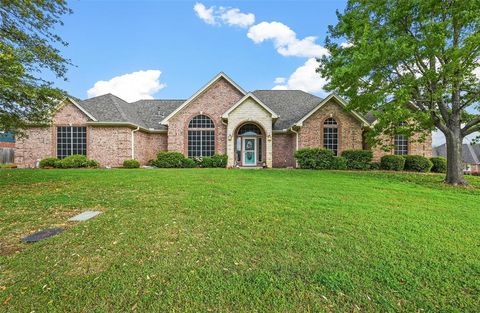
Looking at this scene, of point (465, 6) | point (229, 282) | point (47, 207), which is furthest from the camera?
point (465, 6)

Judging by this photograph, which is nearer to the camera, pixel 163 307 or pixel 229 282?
pixel 163 307

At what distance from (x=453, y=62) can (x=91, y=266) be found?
14.1 m

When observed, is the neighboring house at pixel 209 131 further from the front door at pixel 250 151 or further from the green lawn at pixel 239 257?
the green lawn at pixel 239 257

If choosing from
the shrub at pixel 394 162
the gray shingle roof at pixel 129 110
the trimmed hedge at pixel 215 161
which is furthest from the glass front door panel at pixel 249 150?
the shrub at pixel 394 162

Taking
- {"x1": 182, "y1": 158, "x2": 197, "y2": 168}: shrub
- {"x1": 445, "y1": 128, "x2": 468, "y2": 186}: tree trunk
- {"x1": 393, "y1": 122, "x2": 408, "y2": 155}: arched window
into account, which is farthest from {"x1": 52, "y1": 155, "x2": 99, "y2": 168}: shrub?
{"x1": 393, "y1": 122, "x2": 408, "y2": 155}: arched window

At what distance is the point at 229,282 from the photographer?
2.95 m

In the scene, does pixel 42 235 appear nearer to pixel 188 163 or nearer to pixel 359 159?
pixel 188 163

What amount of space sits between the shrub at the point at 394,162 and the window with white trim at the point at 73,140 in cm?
2256

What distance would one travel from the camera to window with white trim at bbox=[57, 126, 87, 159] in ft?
56.7

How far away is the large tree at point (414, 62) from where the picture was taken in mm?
10047

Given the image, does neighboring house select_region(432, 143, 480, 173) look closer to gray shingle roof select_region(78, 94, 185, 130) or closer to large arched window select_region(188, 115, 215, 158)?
large arched window select_region(188, 115, 215, 158)

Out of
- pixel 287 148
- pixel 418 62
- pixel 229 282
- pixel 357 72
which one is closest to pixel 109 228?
pixel 229 282

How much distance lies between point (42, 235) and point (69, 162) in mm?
14776

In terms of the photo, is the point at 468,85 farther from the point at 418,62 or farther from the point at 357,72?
the point at 357,72
